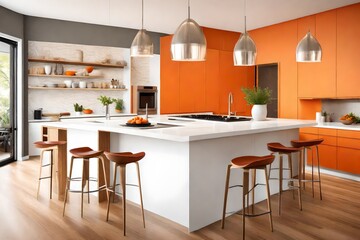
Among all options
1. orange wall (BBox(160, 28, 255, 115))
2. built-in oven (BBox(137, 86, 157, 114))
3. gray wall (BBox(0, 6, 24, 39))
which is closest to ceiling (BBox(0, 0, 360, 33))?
gray wall (BBox(0, 6, 24, 39))

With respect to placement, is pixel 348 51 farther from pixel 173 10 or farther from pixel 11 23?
pixel 11 23

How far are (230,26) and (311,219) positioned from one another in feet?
16.0

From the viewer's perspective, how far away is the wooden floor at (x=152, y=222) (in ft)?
10.4

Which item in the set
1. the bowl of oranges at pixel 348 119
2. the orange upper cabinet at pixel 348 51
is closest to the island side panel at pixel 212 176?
the bowl of oranges at pixel 348 119

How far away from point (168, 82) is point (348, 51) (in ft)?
11.3

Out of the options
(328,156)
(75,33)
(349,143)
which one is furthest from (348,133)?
(75,33)

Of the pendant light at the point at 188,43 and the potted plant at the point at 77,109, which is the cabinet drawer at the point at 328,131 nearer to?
the pendant light at the point at 188,43

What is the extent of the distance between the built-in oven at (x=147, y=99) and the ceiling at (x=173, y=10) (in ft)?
5.32

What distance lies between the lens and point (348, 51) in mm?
5652

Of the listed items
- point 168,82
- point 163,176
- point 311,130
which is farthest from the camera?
point 168,82

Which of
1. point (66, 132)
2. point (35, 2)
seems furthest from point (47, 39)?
point (66, 132)

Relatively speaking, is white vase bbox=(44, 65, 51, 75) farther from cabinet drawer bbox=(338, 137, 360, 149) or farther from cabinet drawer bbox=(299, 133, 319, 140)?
cabinet drawer bbox=(338, 137, 360, 149)

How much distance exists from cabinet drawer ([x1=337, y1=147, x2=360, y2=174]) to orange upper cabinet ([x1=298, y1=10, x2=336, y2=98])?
104 centimetres

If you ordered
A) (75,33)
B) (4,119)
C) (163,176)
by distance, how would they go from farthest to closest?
1. (75,33)
2. (4,119)
3. (163,176)
